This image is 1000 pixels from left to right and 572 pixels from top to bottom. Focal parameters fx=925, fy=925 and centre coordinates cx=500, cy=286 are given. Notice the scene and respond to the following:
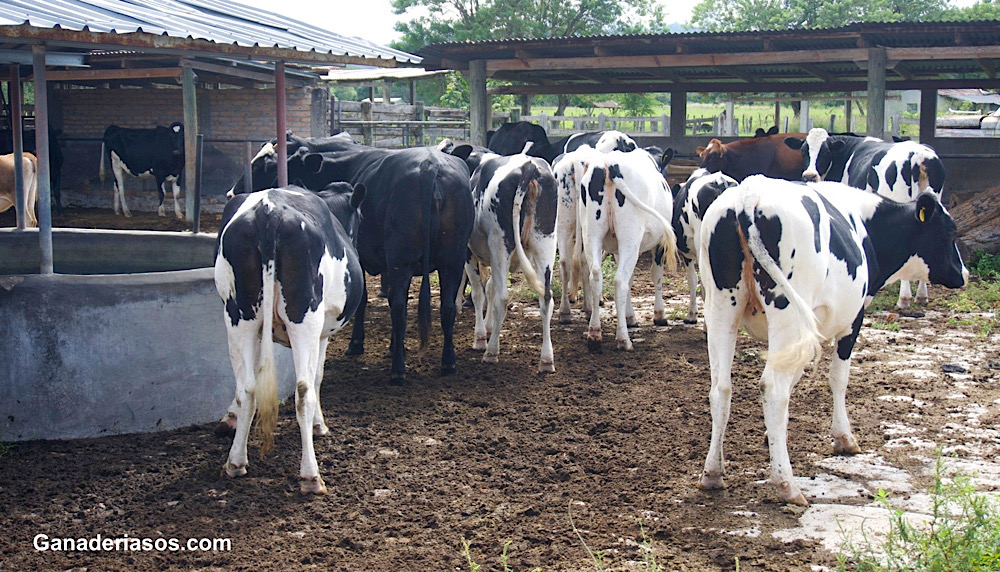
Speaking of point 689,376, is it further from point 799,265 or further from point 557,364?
point 799,265

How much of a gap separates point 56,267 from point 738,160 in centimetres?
950

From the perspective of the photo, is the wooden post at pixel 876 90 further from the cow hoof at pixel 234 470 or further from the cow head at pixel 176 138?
the cow head at pixel 176 138

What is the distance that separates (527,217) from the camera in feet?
25.7

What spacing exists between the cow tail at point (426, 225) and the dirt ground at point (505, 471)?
500mm

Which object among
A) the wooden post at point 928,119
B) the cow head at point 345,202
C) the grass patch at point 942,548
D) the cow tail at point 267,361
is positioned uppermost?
the wooden post at point 928,119

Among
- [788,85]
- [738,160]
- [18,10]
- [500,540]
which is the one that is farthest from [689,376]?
[788,85]

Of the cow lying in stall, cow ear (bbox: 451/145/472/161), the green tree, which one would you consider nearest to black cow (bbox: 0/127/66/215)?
cow ear (bbox: 451/145/472/161)

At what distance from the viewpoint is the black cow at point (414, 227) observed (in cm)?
706

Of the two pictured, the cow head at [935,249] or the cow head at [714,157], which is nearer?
the cow head at [935,249]

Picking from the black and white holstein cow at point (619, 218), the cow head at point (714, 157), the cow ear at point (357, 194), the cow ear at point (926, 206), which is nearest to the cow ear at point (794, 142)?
the cow head at point (714, 157)

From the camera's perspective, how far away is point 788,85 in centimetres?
1897

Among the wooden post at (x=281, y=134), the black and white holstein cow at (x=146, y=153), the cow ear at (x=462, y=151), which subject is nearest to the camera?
the wooden post at (x=281, y=134)

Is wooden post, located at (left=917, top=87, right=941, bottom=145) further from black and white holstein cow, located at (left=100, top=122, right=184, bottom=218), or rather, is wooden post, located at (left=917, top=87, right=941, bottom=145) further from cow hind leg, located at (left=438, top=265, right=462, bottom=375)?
black and white holstein cow, located at (left=100, top=122, right=184, bottom=218)

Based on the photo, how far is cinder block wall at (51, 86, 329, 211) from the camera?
1886 centimetres
